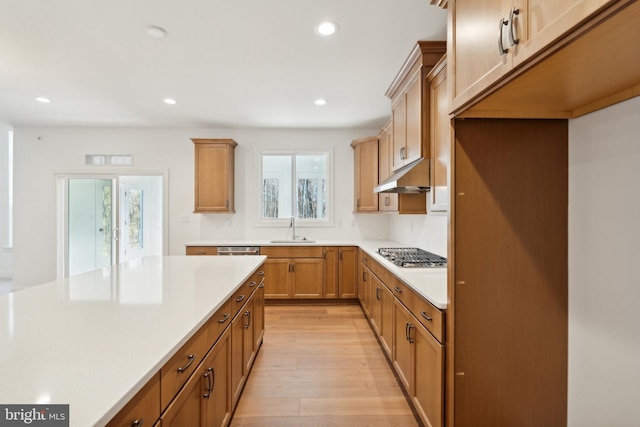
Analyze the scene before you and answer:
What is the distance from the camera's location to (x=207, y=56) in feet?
8.96

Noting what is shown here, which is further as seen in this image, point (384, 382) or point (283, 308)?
point (283, 308)

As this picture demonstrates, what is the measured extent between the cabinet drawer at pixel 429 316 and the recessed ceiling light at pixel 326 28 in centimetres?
199

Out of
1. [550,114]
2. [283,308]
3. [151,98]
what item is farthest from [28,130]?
[550,114]

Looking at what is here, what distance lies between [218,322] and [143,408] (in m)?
0.72

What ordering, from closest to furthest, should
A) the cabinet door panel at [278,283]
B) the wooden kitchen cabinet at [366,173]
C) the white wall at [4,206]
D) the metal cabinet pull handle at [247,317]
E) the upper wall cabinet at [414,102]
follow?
the metal cabinet pull handle at [247,317] → the upper wall cabinet at [414,102] → the cabinet door panel at [278,283] → the wooden kitchen cabinet at [366,173] → the white wall at [4,206]

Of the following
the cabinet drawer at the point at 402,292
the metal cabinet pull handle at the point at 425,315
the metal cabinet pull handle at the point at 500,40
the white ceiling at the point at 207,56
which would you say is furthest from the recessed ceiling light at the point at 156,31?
the metal cabinet pull handle at the point at 425,315

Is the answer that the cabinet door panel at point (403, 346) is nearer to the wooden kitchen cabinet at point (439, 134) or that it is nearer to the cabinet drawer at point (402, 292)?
the cabinet drawer at point (402, 292)

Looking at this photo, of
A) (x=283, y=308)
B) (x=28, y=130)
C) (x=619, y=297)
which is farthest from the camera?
(x=28, y=130)

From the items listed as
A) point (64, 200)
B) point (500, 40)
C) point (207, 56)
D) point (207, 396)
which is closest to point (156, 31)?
point (207, 56)

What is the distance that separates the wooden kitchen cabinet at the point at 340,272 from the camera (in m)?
4.45

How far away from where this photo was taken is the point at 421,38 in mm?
2480

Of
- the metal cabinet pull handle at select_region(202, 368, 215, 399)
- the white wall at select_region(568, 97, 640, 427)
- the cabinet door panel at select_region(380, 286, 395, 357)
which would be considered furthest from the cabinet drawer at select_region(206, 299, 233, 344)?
the white wall at select_region(568, 97, 640, 427)

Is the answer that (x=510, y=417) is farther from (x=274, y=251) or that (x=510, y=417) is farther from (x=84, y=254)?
(x=84, y=254)

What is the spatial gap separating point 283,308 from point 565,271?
3484mm
